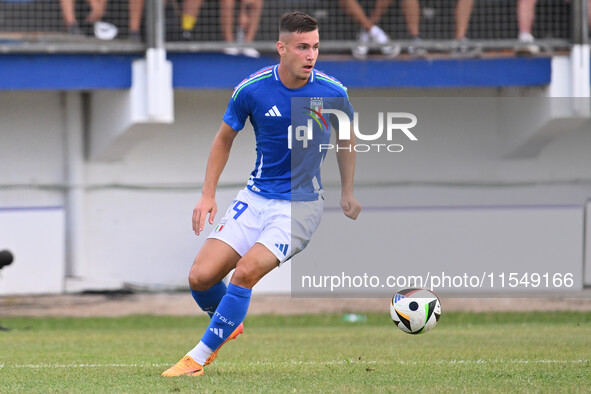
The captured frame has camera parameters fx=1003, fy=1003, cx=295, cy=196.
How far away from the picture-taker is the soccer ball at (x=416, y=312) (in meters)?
7.31

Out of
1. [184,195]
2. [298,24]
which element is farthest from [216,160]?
[184,195]

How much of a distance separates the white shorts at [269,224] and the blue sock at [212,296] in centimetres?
34

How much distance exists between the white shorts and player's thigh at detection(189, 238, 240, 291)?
43mm

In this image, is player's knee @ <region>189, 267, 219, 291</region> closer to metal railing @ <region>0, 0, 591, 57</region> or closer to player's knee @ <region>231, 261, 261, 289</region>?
player's knee @ <region>231, 261, 261, 289</region>

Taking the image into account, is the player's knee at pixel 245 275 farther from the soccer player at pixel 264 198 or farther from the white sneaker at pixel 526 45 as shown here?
the white sneaker at pixel 526 45

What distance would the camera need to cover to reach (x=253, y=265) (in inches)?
241

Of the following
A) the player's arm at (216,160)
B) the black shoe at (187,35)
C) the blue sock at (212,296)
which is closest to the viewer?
the player's arm at (216,160)

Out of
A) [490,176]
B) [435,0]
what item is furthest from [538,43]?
[490,176]

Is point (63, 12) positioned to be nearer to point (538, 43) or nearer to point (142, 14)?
point (142, 14)

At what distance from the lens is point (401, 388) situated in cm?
561

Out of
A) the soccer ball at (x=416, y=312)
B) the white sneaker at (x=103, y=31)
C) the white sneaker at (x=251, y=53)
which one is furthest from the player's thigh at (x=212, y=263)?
the white sneaker at (x=103, y=31)

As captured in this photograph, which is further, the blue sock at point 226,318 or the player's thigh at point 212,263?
the player's thigh at point 212,263

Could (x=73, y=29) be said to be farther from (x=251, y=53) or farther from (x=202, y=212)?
(x=202, y=212)

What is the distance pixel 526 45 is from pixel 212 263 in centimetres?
901
